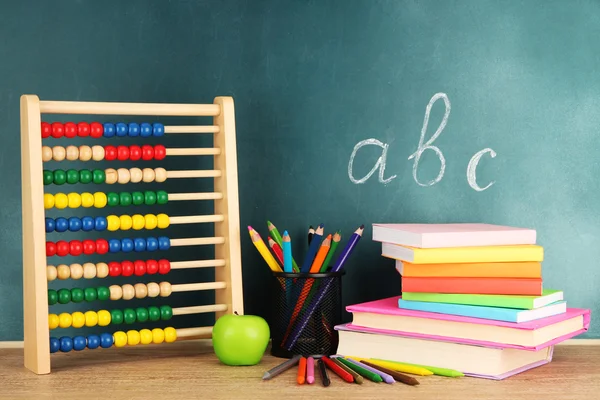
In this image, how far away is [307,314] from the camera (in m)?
1.57

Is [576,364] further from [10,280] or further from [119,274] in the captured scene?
[10,280]

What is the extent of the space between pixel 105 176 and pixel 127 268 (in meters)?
0.18

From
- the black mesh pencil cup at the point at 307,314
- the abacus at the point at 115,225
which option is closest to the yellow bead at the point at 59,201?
the abacus at the point at 115,225

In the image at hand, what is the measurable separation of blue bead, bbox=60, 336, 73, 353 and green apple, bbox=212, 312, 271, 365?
27 cm

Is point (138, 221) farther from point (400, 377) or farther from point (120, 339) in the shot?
point (400, 377)

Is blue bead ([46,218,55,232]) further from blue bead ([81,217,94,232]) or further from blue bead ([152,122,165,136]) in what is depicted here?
blue bead ([152,122,165,136])

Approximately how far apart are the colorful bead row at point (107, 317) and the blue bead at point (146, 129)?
1.11ft

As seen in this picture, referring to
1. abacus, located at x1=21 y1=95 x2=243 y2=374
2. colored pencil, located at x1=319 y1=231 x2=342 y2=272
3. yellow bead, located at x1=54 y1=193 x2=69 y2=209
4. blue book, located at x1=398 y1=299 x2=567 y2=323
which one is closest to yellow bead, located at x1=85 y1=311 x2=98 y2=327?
abacus, located at x1=21 y1=95 x2=243 y2=374

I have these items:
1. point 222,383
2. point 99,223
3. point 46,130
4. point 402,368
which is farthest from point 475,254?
point 46,130

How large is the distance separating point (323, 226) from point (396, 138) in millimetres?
254

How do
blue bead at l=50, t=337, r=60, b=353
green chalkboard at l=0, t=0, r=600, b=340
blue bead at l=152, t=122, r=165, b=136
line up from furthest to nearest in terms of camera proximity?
green chalkboard at l=0, t=0, r=600, b=340 < blue bead at l=152, t=122, r=165, b=136 < blue bead at l=50, t=337, r=60, b=353

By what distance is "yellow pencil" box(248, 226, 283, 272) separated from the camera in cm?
162

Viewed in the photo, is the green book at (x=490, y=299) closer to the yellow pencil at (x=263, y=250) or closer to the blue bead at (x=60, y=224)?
A: the yellow pencil at (x=263, y=250)

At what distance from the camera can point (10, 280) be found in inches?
66.6
